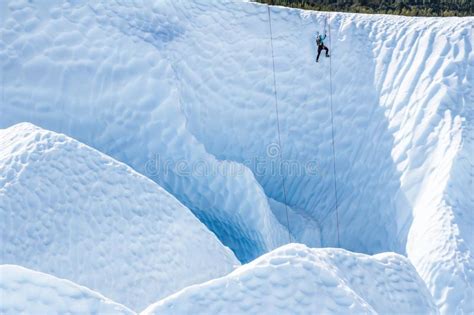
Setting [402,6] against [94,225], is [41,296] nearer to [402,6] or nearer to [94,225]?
[94,225]

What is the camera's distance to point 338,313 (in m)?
9.84

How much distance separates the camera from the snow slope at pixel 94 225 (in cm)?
1307

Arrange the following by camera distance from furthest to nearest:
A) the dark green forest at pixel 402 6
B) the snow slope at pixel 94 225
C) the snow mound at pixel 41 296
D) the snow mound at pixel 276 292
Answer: the dark green forest at pixel 402 6 → the snow slope at pixel 94 225 → the snow mound at pixel 276 292 → the snow mound at pixel 41 296

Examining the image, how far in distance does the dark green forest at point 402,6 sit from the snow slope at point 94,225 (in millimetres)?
17461

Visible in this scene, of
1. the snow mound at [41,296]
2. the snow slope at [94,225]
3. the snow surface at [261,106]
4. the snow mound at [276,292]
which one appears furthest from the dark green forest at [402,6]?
the snow mound at [41,296]

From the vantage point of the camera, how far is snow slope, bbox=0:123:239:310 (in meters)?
13.1

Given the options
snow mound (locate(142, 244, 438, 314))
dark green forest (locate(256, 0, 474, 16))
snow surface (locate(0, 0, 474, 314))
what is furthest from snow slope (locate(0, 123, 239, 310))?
dark green forest (locate(256, 0, 474, 16))

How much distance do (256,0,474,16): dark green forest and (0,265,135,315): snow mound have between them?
22.5 meters

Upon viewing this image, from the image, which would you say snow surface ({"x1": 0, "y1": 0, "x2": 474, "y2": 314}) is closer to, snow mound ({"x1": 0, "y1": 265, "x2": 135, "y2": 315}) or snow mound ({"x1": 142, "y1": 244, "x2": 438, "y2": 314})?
snow mound ({"x1": 142, "y1": 244, "x2": 438, "y2": 314})

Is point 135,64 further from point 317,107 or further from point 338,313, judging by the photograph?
point 338,313

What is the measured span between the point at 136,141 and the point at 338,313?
28.9 ft

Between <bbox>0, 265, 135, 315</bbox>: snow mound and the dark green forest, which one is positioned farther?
the dark green forest

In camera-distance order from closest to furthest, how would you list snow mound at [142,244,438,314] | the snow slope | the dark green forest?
snow mound at [142,244,438,314], the snow slope, the dark green forest

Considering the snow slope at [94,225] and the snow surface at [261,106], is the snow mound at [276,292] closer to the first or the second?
the snow slope at [94,225]
